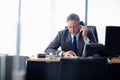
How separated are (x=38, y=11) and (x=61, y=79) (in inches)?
121

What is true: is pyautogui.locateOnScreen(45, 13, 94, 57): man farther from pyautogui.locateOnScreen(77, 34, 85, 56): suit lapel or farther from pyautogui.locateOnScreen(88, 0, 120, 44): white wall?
pyautogui.locateOnScreen(88, 0, 120, 44): white wall

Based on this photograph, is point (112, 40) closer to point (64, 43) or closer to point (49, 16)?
point (64, 43)

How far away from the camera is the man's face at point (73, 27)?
125 inches

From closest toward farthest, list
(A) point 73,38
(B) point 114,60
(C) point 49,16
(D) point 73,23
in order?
(B) point 114,60 < (D) point 73,23 < (A) point 73,38 < (C) point 49,16

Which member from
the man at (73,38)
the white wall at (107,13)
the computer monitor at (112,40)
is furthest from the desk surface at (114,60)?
the white wall at (107,13)

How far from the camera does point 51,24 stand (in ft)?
16.5

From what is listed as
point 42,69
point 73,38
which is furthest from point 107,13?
point 42,69

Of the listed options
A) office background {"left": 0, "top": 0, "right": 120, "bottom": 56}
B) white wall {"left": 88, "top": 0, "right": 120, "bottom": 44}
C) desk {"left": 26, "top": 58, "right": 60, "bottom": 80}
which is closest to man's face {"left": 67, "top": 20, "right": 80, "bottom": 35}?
desk {"left": 26, "top": 58, "right": 60, "bottom": 80}

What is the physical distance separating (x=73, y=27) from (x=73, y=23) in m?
0.07

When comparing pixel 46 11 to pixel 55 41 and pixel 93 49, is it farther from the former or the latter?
pixel 93 49

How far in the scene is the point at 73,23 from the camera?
10.4 ft

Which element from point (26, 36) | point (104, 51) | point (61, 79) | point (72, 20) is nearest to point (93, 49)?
point (104, 51)

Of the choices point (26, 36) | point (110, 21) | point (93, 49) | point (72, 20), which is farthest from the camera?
point (110, 21)

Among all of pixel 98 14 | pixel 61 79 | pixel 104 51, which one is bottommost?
pixel 61 79
